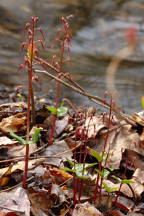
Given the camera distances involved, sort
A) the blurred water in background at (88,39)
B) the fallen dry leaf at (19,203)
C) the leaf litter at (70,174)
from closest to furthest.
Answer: the fallen dry leaf at (19,203), the leaf litter at (70,174), the blurred water in background at (88,39)

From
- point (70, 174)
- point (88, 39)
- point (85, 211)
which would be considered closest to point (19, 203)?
point (85, 211)

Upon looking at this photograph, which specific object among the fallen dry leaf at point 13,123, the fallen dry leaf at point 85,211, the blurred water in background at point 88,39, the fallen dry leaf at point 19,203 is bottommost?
the fallen dry leaf at point 85,211

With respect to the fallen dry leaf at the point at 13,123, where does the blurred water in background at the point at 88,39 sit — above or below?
above

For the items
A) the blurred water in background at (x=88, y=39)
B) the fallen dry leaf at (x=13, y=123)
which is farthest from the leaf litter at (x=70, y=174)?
the blurred water in background at (x=88, y=39)

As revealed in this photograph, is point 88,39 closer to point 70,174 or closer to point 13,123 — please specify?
point 13,123

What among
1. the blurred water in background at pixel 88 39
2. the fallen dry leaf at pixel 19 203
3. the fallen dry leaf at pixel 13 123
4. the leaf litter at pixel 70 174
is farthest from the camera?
the blurred water in background at pixel 88 39

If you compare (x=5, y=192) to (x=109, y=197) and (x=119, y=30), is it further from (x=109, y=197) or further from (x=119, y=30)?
(x=119, y=30)

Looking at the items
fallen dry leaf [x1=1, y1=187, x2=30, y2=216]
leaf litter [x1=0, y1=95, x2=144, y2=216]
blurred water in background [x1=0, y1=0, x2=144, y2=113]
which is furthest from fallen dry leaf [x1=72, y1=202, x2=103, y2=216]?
blurred water in background [x1=0, y1=0, x2=144, y2=113]

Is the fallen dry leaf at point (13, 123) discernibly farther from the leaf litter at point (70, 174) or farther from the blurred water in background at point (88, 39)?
the blurred water in background at point (88, 39)

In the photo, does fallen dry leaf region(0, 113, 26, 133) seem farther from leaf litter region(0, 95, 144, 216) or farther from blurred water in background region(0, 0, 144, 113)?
blurred water in background region(0, 0, 144, 113)
